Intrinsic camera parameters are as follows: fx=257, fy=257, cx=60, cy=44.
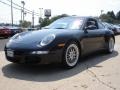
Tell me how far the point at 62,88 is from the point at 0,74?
157 centimetres

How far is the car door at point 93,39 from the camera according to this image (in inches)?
251

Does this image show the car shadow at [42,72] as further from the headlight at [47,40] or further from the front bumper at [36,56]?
the headlight at [47,40]

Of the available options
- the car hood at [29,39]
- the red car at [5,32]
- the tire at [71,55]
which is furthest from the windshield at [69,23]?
the red car at [5,32]

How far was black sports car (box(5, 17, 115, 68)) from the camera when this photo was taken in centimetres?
518

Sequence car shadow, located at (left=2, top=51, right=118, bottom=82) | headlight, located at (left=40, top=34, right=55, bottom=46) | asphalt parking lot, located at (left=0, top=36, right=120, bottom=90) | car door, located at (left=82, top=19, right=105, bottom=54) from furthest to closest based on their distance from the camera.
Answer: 1. car door, located at (left=82, top=19, right=105, bottom=54)
2. headlight, located at (left=40, top=34, right=55, bottom=46)
3. car shadow, located at (left=2, top=51, right=118, bottom=82)
4. asphalt parking lot, located at (left=0, top=36, right=120, bottom=90)

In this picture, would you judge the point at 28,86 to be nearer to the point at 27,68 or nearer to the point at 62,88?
the point at 62,88

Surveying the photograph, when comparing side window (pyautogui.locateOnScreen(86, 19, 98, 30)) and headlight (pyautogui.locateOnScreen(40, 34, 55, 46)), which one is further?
side window (pyautogui.locateOnScreen(86, 19, 98, 30))

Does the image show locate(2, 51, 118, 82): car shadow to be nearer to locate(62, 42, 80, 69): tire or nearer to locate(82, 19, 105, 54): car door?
locate(62, 42, 80, 69): tire

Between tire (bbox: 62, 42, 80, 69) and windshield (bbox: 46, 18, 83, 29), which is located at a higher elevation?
windshield (bbox: 46, 18, 83, 29)

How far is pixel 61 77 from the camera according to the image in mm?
4969

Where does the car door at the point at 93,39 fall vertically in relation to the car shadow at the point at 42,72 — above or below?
above

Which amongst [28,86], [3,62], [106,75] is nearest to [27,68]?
[3,62]

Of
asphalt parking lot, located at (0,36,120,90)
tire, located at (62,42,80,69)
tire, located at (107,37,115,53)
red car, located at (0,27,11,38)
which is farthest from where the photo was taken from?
red car, located at (0,27,11,38)

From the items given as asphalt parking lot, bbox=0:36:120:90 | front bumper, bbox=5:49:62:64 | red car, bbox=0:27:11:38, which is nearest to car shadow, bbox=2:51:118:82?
asphalt parking lot, bbox=0:36:120:90
